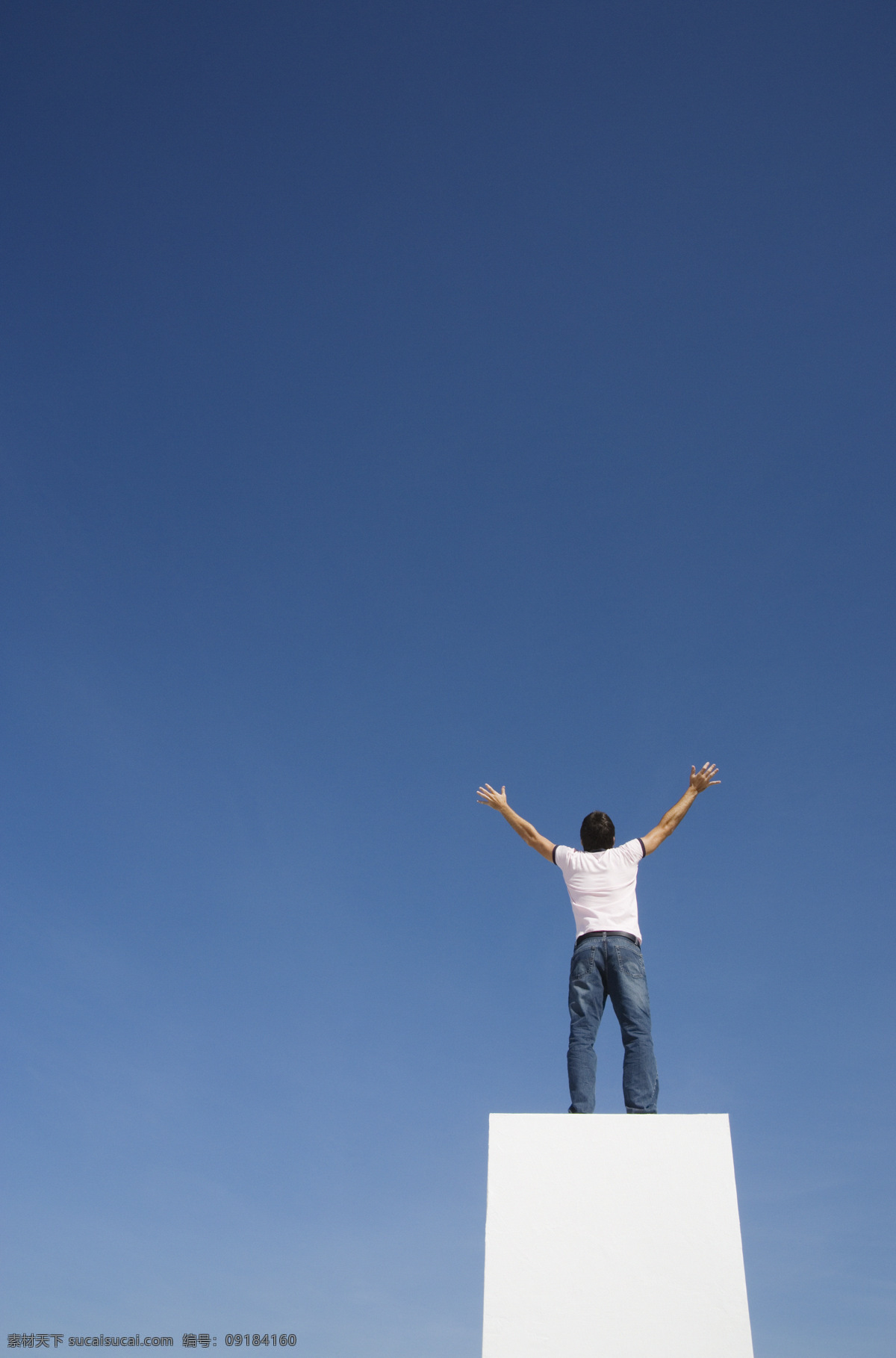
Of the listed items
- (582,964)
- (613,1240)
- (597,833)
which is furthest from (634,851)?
(613,1240)

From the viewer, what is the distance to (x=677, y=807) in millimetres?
9484

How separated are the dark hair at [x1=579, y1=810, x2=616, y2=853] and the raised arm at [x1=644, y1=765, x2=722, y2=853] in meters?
0.36

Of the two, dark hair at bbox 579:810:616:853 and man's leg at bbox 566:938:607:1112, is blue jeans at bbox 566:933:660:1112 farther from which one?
dark hair at bbox 579:810:616:853

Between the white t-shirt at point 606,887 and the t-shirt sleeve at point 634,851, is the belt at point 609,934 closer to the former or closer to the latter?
the white t-shirt at point 606,887

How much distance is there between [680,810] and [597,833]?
3.19 ft

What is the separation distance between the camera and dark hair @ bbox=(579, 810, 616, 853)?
9.20 meters

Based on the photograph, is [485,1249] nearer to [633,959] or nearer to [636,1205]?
[636,1205]

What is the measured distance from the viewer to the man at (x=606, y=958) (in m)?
8.02

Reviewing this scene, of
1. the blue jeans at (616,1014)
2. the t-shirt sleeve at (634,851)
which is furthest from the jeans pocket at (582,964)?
the t-shirt sleeve at (634,851)

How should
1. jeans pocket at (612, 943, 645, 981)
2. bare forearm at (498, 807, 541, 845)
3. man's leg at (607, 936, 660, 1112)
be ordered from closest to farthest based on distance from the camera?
1. man's leg at (607, 936, 660, 1112)
2. jeans pocket at (612, 943, 645, 981)
3. bare forearm at (498, 807, 541, 845)

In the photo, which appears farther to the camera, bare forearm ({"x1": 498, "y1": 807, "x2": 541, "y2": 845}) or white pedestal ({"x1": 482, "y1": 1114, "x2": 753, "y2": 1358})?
bare forearm ({"x1": 498, "y1": 807, "x2": 541, "y2": 845})

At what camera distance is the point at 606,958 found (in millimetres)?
8445

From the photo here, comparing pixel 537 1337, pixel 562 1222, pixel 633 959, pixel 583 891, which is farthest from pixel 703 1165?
pixel 583 891

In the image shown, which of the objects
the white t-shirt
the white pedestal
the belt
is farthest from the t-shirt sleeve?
the white pedestal
